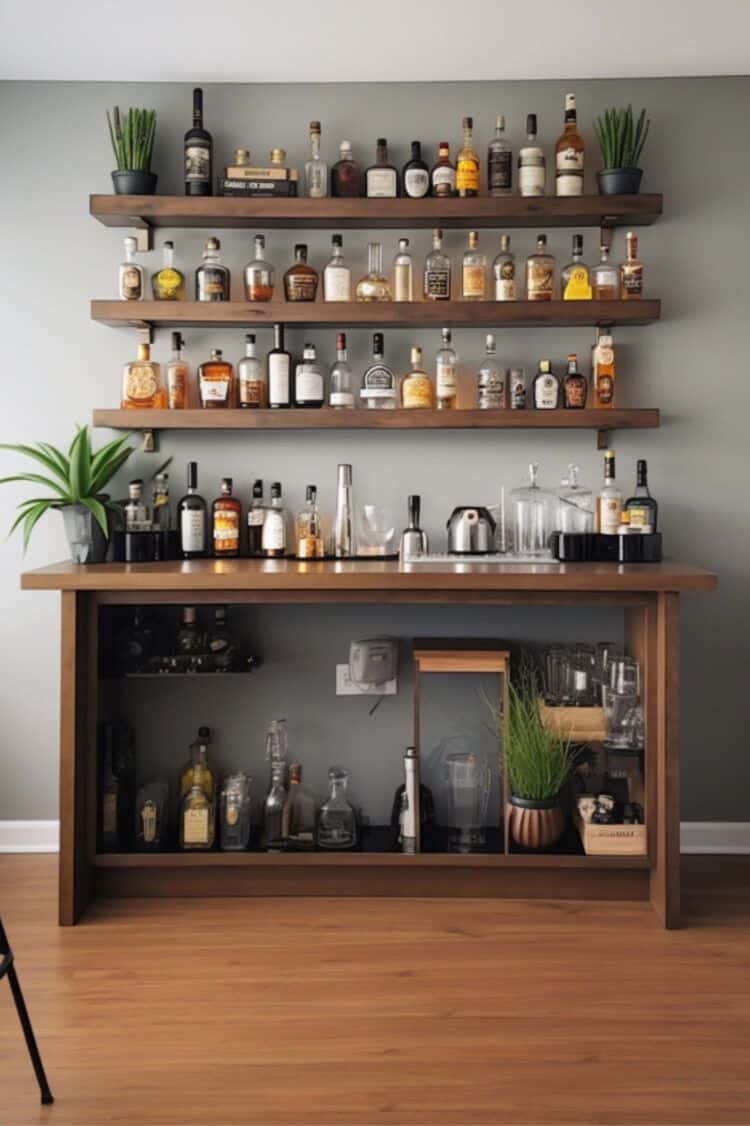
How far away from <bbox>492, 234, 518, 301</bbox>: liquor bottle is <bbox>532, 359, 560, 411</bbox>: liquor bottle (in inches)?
9.1

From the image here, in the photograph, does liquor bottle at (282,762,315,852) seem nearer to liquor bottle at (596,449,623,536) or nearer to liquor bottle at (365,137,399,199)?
liquor bottle at (596,449,623,536)

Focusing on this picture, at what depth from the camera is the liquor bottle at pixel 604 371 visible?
334 centimetres

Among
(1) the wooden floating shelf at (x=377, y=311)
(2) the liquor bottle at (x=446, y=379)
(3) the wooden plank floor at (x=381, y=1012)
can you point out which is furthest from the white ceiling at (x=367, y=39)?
(3) the wooden plank floor at (x=381, y=1012)

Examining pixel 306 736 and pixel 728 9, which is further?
pixel 306 736

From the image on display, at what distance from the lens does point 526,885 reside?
300cm

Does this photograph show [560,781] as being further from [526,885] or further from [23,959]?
[23,959]

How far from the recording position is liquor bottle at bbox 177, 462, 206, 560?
3359 mm

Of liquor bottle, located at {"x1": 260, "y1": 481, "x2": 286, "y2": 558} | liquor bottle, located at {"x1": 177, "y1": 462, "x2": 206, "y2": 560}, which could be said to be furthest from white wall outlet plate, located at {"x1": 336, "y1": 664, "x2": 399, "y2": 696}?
liquor bottle, located at {"x1": 177, "y1": 462, "x2": 206, "y2": 560}

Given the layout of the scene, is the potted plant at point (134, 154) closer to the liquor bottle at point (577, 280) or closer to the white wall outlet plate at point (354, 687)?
the liquor bottle at point (577, 280)

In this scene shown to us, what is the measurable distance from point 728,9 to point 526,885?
238cm

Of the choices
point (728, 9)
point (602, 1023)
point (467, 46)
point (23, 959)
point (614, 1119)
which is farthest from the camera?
point (467, 46)

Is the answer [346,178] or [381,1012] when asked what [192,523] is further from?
[381,1012]

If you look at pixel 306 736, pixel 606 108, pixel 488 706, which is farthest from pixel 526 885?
pixel 606 108

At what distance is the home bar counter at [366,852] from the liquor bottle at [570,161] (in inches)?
45.5
